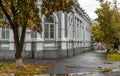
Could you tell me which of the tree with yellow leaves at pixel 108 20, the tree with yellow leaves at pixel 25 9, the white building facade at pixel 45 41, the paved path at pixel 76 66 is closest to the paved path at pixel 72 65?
the paved path at pixel 76 66

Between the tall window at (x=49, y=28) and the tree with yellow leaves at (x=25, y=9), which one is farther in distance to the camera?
the tall window at (x=49, y=28)

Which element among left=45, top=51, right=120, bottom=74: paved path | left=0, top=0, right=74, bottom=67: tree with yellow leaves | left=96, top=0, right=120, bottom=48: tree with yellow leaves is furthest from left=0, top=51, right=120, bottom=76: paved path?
left=96, top=0, right=120, bottom=48: tree with yellow leaves

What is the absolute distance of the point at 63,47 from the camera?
35875 millimetres

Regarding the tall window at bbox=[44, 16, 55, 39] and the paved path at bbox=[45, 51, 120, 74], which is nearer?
the paved path at bbox=[45, 51, 120, 74]

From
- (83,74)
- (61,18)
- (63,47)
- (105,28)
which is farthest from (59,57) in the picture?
(83,74)

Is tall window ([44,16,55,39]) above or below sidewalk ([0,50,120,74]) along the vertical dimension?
above

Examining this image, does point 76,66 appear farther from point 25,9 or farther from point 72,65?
point 25,9

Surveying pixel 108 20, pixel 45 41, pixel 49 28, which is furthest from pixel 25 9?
pixel 108 20

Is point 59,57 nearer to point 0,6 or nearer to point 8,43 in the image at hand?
point 8,43

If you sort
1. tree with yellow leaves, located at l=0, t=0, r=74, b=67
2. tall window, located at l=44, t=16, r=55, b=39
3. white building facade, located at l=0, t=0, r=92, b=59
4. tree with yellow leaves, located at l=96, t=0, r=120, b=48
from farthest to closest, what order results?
1. tree with yellow leaves, located at l=96, t=0, r=120, b=48
2. tall window, located at l=44, t=16, r=55, b=39
3. white building facade, located at l=0, t=0, r=92, b=59
4. tree with yellow leaves, located at l=0, t=0, r=74, b=67

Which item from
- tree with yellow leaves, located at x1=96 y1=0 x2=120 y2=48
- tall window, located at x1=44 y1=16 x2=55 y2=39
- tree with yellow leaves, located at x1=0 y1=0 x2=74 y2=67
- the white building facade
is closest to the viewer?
tree with yellow leaves, located at x1=0 y1=0 x2=74 y2=67

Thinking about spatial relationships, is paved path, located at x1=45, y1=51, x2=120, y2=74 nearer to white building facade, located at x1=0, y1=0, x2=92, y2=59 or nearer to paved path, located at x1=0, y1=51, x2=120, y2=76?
paved path, located at x1=0, y1=51, x2=120, y2=76

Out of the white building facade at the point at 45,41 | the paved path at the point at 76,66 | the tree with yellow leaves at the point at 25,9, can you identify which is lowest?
the paved path at the point at 76,66

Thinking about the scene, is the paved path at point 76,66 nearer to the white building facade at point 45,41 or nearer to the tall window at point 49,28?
the white building facade at point 45,41
